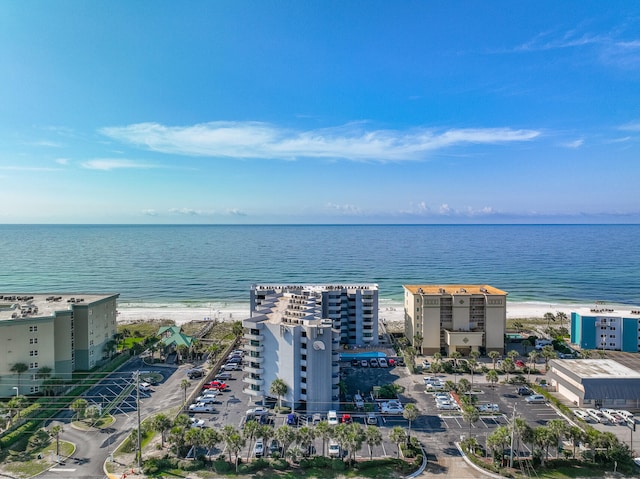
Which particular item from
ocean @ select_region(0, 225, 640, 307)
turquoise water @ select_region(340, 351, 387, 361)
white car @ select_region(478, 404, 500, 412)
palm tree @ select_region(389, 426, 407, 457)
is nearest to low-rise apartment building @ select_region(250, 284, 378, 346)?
turquoise water @ select_region(340, 351, 387, 361)

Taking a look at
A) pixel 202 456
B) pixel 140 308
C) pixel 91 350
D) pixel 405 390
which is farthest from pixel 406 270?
pixel 202 456

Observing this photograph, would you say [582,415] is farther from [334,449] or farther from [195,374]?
[195,374]

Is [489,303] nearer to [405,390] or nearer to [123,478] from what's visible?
[405,390]

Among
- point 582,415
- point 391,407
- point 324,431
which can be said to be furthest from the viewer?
point 391,407

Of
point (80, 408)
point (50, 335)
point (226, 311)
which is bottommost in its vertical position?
point (226, 311)

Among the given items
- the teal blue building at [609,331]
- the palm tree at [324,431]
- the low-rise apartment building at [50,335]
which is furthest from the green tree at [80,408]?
the teal blue building at [609,331]

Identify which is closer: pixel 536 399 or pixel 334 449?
pixel 334 449

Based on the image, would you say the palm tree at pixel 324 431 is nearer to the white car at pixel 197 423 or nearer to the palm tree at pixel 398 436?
the palm tree at pixel 398 436

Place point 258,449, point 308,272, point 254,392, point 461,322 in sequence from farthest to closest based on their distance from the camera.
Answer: point 308,272
point 461,322
point 254,392
point 258,449

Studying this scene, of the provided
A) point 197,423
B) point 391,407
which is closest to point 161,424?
point 197,423
